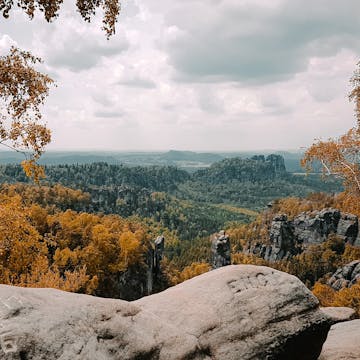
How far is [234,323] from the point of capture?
13.5 metres

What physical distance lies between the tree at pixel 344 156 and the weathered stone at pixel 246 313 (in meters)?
8.46

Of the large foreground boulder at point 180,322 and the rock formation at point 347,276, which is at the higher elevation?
the large foreground boulder at point 180,322

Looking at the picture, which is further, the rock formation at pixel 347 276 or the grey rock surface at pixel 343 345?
the rock formation at pixel 347 276

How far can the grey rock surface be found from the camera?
55.4 ft

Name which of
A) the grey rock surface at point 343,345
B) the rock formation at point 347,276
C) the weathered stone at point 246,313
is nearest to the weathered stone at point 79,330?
the weathered stone at point 246,313

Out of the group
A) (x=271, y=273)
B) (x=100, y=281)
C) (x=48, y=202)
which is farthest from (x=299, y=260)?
(x=271, y=273)

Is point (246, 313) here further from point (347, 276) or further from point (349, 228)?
point (349, 228)

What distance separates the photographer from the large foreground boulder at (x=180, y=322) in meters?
9.45

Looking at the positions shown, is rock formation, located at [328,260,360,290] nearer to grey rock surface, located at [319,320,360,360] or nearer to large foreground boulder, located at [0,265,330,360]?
grey rock surface, located at [319,320,360,360]

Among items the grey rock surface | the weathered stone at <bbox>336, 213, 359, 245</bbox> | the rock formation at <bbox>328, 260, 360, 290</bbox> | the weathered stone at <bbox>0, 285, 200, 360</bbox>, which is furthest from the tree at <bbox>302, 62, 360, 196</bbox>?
the weathered stone at <bbox>336, 213, 359, 245</bbox>

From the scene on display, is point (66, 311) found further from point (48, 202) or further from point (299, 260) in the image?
point (299, 260)

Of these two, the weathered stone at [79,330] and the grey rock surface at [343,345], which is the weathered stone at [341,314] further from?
the weathered stone at [79,330]

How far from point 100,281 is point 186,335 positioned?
63.9 metres

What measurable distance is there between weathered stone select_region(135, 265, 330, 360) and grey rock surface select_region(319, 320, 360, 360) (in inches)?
56.0
